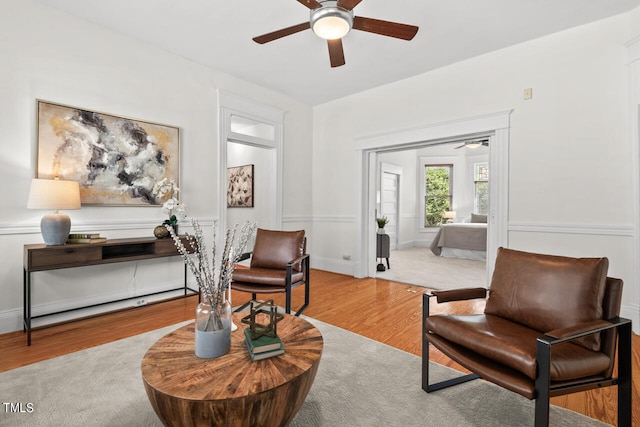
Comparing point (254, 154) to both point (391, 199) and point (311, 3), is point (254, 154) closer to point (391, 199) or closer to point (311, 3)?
point (391, 199)

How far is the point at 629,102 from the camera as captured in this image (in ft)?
9.27

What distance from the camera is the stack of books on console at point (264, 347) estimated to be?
1392 mm

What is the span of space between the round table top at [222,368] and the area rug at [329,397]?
412 mm

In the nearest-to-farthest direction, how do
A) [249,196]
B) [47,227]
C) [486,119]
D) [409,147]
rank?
[47,227]
[486,119]
[409,147]
[249,196]

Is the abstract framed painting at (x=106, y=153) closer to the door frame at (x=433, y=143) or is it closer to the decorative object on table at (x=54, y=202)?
the decorative object on table at (x=54, y=202)

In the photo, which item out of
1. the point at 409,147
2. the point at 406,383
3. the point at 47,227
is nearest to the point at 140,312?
the point at 47,227

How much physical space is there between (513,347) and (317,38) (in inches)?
131

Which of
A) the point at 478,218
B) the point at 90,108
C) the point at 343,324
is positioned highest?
the point at 90,108

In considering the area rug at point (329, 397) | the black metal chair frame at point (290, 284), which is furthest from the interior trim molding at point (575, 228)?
the black metal chair frame at point (290, 284)

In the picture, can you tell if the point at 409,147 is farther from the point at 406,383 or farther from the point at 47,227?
the point at 47,227

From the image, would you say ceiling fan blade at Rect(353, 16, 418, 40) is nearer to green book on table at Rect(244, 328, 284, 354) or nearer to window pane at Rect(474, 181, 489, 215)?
green book on table at Rect(244, 328, 284, 354)

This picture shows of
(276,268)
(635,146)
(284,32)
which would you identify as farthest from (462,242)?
(284,32)

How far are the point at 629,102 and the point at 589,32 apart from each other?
32.6 inches

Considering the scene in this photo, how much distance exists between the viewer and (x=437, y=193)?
8.69 metres
